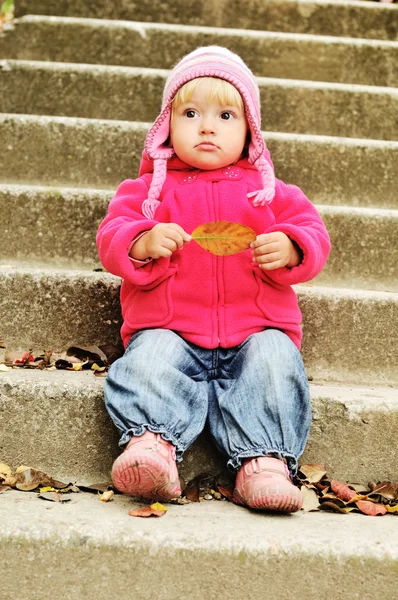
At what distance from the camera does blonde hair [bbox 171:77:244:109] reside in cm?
189

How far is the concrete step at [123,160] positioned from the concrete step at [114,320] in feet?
2.36

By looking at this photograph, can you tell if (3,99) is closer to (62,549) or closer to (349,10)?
(349,10)

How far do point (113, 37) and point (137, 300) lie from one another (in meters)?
2.16

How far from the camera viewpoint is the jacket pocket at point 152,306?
1.79 m

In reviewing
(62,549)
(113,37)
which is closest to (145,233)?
(62,549)

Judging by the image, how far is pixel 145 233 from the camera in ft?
5.81

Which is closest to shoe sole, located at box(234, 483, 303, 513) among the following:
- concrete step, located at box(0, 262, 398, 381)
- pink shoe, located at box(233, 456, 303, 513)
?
pink shoe, located at box(233, 456, 303, 513)

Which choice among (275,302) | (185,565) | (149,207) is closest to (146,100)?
(149,207)

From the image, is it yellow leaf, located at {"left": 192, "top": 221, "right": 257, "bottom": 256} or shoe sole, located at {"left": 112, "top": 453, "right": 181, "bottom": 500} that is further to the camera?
yellow leaf, located at {"left": 192, "top": 221, "right": 257, "bottom": 256}

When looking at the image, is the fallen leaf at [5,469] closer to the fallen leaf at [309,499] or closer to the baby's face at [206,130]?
the fallen leaf at [309,499]

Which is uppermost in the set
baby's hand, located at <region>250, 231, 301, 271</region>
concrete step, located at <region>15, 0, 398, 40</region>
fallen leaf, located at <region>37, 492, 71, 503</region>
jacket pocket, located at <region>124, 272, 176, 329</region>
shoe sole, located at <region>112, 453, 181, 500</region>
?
concrete step, located at <region>15, 0, 398, 40</region>

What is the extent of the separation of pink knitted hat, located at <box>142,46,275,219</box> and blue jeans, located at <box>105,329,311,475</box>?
16.7 inches

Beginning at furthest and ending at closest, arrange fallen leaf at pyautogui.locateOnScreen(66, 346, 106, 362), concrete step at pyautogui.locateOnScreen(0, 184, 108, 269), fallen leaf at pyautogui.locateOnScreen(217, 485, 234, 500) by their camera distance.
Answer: concrete step at pyautogui.locateOnScreen(0, 184, 108, 269) < fallen leaf at pyautogui.locateOnScreen(66, 346, 106, 362) < fallen leaf at pyautogui.locateOnScreen(217, 485, 234, 500)

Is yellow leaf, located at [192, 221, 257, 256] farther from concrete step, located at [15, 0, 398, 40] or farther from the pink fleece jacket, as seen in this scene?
concrete step, located at [15, 0, 398, 40]
